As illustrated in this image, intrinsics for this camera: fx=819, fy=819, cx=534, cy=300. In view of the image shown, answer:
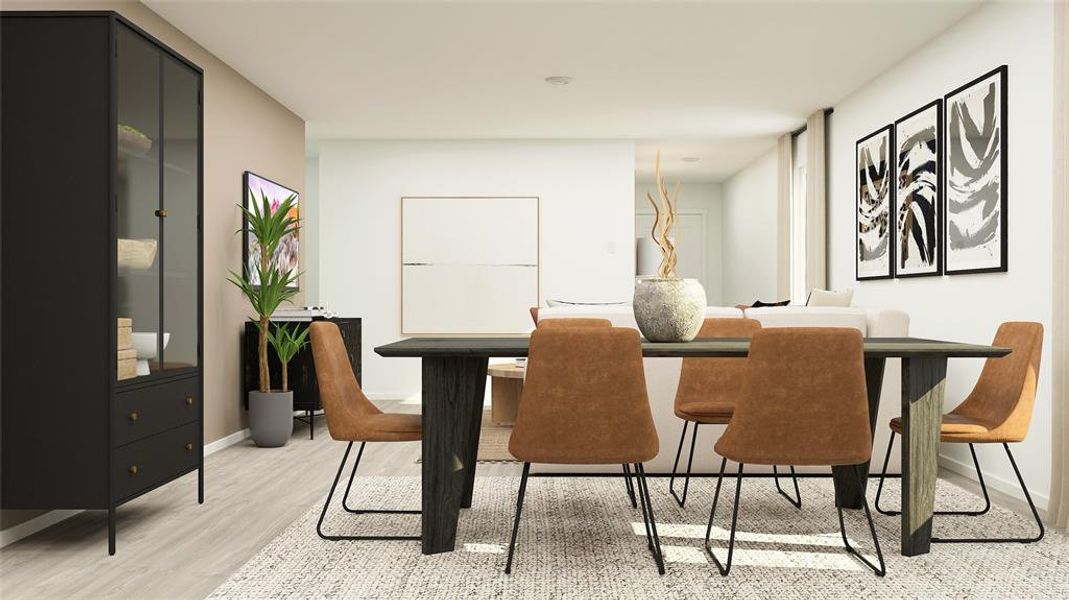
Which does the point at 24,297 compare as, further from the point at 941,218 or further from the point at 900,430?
the point at 941,218

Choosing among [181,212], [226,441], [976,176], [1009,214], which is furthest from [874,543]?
[226,441]

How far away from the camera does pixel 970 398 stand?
11.7 ft

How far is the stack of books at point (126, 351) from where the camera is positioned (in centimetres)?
313

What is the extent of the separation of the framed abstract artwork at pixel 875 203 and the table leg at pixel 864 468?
95.6 inches

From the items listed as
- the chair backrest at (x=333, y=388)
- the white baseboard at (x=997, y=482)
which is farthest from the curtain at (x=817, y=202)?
the chair backrest at (x=333, y=388)

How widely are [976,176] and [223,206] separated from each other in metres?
4.69

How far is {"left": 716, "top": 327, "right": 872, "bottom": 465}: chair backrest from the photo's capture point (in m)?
2.70

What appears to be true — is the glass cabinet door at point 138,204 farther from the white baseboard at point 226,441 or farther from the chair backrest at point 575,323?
the white baseboard at point 226,441

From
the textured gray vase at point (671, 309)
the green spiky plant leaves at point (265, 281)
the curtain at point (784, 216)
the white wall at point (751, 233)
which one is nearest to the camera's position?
the textured gray vase at point (671, 309)

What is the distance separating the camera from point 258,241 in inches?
224

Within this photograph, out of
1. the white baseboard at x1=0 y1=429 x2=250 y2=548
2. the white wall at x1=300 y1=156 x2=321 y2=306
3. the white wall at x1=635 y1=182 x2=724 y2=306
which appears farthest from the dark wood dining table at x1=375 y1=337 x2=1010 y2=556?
the white wall at x1=635 y1=182 x2=724 y2=306

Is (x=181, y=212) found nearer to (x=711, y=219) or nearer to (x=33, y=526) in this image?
(x=33, y=526)

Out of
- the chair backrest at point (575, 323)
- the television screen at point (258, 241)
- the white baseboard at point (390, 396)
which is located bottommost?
the white baseboard at point (390, 396)

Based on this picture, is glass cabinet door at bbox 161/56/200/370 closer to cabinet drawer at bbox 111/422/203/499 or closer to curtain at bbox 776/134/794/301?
cabinet drawer at bbox 111/422/203/499
